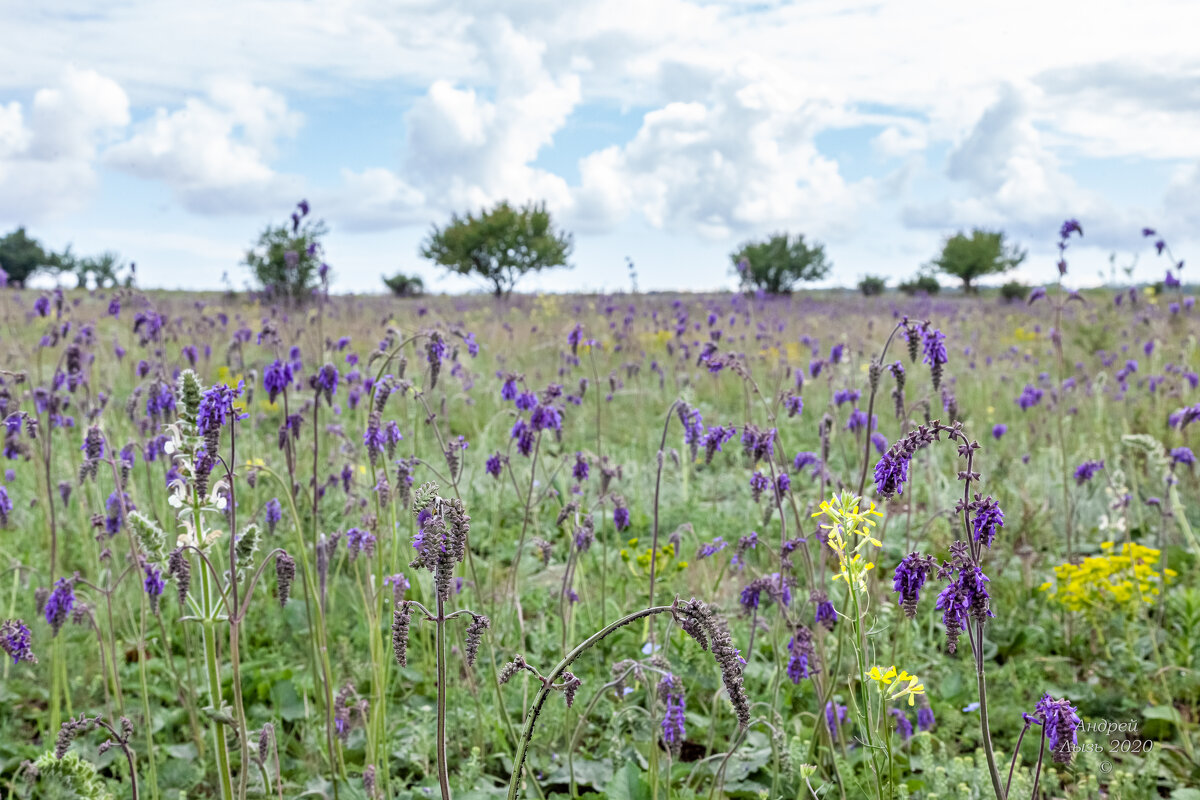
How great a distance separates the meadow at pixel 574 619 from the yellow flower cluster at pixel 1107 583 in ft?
0.06

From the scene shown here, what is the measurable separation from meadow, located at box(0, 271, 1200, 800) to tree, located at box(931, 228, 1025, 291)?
3715 centimetres

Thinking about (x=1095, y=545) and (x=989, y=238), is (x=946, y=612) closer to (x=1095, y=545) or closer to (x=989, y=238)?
(x=1095, y=545)

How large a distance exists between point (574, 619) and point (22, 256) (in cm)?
4084

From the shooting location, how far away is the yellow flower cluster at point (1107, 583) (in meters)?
3.57

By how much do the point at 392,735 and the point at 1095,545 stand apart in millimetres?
4089

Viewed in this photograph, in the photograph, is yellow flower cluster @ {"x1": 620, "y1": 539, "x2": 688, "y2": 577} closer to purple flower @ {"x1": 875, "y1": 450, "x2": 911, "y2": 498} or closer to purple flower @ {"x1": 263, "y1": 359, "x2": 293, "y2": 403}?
purple flower @ {"x1": 263, "y1": 359, "x2": 293, "y2": 403}

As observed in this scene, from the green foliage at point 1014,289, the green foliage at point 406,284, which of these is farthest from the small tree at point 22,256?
the green foliage at point 1014,289

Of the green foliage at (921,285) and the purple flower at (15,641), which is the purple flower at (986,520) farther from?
the green foliage at (921,285)

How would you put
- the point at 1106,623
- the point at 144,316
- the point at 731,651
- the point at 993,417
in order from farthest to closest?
the point at 993,417 → the point at 144,316 → the point at 1106,623 → the point at 731,651

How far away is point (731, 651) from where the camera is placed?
4.41ft

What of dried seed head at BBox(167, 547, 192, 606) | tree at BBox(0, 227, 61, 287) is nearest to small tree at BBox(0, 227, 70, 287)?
tree at BBox(0, 227, 61, 287)

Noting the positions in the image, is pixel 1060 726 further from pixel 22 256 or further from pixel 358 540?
pixel 22 256

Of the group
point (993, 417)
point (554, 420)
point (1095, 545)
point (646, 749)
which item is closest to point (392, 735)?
point (646, 749)

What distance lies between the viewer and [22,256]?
35.8 m
